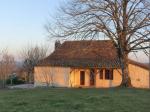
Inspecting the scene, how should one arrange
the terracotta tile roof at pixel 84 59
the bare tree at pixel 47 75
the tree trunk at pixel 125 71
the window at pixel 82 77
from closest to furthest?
the tree trunk at pixel 125 71 < the terracotta tile roof at pixel 84 59 < the window at pixel 82 77 < the bare tree at pixel 47 75

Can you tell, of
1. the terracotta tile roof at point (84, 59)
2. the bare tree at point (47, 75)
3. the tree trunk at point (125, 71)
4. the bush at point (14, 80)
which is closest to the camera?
the tree trunk at point (125, 71)

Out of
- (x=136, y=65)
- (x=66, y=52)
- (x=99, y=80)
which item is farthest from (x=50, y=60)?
(x=136, y=65)

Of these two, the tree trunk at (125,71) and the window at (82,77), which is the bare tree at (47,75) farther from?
the tree trunk at (125,71)

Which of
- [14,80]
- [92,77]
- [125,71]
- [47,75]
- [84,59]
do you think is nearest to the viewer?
[125,71]

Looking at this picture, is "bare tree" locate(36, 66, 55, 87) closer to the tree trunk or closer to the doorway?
the doorway

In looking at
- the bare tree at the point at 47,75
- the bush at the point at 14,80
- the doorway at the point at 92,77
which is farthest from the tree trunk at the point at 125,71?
the bush at the point at 14,80

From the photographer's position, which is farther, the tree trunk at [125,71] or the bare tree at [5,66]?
the bare tree at [5,66]

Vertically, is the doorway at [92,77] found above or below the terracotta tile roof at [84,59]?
below

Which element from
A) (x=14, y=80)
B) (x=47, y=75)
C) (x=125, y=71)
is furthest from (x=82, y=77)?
(x=125, y=71)

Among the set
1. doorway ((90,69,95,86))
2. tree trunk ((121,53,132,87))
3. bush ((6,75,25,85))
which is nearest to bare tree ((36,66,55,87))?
doorway ((90,69,95,86))

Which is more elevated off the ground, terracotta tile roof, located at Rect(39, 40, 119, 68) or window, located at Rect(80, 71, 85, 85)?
terracotta tile roof, located at Rect(39, 40, 119, 68)

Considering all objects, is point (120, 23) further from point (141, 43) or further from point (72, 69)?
point (72, 69)

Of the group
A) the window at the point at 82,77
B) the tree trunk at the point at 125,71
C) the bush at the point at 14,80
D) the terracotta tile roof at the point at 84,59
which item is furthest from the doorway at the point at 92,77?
the tree trunk at the point at 125,71

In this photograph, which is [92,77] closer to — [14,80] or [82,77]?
[82,77]
